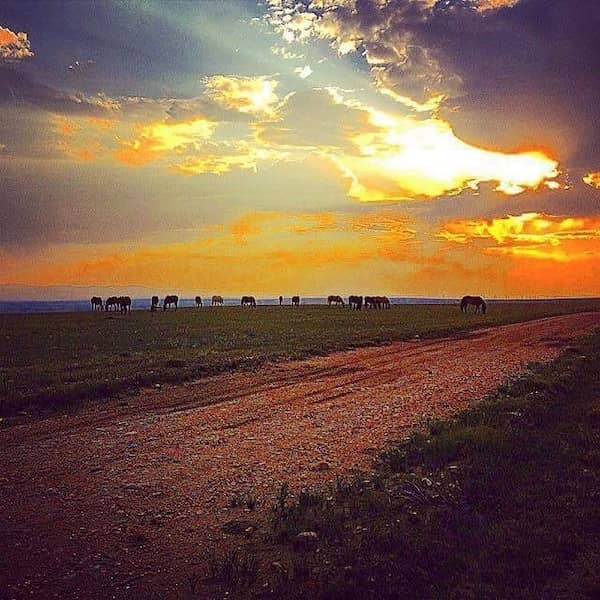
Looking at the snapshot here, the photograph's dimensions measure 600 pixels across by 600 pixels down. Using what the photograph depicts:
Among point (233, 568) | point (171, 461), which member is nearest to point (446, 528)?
point (233, 568)

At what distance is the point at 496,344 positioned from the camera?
106 feet

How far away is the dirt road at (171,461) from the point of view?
22.1ft

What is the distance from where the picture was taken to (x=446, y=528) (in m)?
7.55

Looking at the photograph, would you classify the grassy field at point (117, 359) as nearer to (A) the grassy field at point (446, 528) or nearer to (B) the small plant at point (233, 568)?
(A) the grassy field at point (446, 528)

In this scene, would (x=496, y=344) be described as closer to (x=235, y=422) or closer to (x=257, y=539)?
(x=235, y=422)

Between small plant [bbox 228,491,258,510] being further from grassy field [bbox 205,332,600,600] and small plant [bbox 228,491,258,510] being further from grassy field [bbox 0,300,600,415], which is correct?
grassy field [bbox 0,300,600,415]

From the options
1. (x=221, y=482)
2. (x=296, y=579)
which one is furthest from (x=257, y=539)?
(x=221, y=482)

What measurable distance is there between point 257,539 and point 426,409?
8554 mm

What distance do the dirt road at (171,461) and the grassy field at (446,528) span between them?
2.35ft

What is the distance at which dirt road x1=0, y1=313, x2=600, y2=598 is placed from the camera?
673cm

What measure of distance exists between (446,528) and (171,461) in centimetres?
526

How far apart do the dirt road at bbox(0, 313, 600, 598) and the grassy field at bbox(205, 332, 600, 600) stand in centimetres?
72

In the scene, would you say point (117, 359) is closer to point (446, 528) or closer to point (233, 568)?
point (233, 568)

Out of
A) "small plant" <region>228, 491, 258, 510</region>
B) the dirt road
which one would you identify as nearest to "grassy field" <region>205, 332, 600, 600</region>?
"small plant" <region>228, 491, 258, 510</region>
